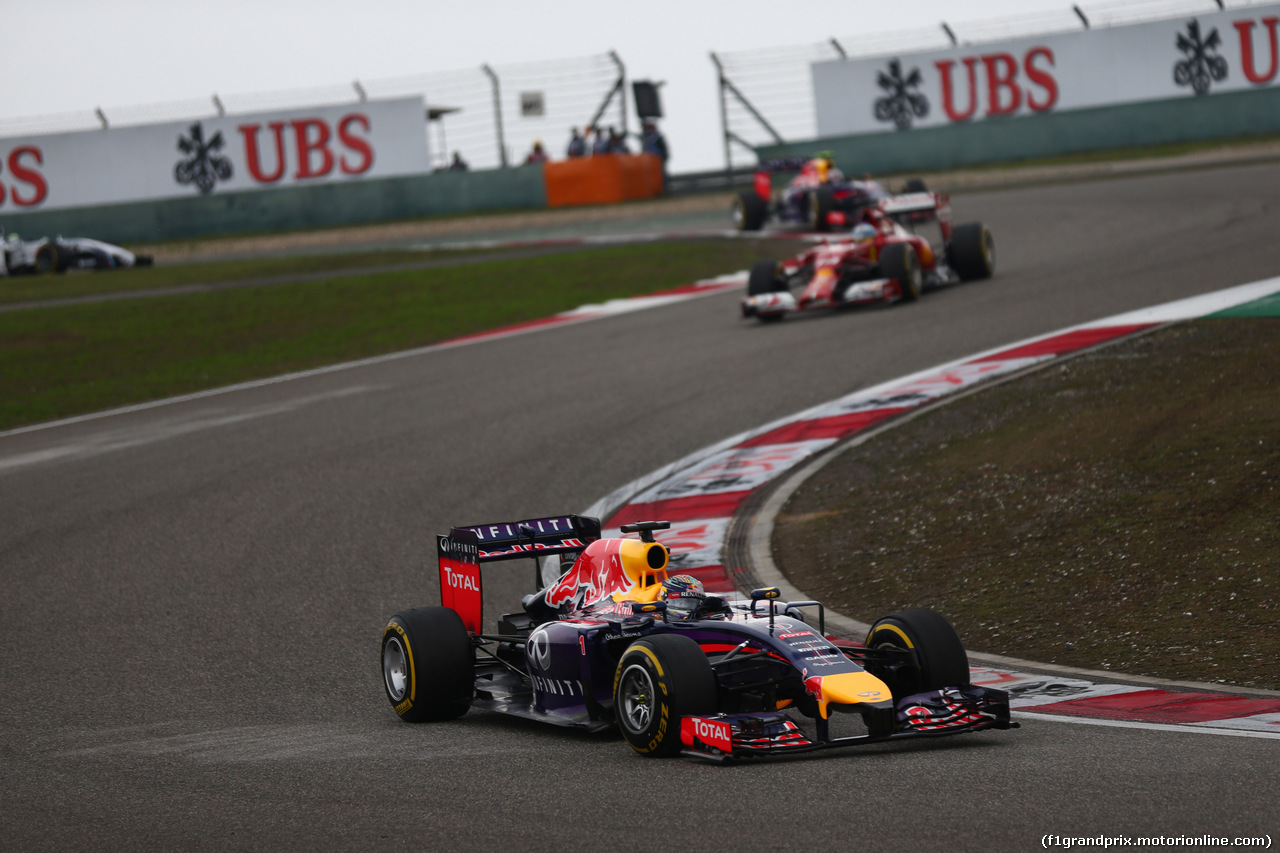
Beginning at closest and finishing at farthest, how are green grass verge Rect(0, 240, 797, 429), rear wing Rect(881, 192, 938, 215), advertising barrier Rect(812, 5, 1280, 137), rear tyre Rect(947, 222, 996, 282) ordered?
green grass verge Rect(0, 240, 797, 429)
rear wing Rect(881, 192, 938, 215)
rear tyre Rect(947, 222, 996, 282)
advertising barrier Rect(812, 5, 1280, 137)

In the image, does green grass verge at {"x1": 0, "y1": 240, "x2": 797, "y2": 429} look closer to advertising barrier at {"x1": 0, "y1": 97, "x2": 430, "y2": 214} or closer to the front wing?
advertising barrier at {"x1": 0, "y1": 97, "x2": 430, "y2": 214}

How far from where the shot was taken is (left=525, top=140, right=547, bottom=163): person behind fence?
118ft

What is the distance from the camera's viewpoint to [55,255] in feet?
107

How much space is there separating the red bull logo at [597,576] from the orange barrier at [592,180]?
29164 millimetres

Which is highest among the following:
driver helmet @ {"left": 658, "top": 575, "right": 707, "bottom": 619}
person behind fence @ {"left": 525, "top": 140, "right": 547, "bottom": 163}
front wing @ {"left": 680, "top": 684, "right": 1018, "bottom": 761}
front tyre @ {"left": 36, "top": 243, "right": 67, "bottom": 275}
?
→ person behind fence @ {"left": 525, "top": 140, "right": 547, "bottom": 163}

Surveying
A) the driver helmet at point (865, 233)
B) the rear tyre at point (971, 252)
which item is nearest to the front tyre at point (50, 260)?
the driver helmet at point (865, 233)

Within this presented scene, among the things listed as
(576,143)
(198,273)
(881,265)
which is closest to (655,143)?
(576,143)

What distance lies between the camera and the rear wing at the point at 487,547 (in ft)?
23.9

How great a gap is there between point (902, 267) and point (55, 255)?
21.7 meters

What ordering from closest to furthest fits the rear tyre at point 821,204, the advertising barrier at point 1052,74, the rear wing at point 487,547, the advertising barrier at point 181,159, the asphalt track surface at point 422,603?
the asphalt track surface at point 422,603
the rear wing at point 487,547
the rear tyre at point 821,204
the advertising barrier at point 1052,74
the advertising barrier at point 181,159

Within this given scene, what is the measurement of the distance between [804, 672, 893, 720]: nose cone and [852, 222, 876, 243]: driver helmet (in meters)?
13.9

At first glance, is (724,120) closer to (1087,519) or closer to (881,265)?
(881,265)

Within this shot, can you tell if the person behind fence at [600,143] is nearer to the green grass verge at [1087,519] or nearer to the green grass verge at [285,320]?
the green grass verge at [285,320]

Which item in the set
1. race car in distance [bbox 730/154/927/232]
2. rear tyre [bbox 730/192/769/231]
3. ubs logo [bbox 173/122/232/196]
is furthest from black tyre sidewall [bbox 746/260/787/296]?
ubs logo [bbox 173/122/232/196]
